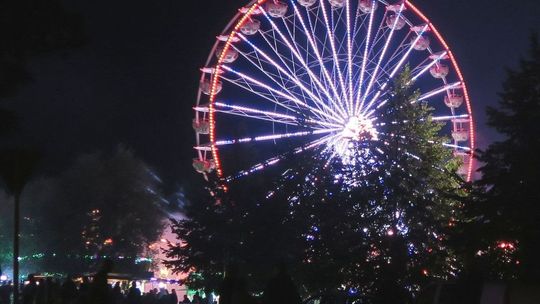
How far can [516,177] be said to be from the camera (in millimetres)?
14055

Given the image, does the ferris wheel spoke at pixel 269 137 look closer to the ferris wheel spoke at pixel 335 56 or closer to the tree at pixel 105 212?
the ferris wheel spoke at pixel 335 56

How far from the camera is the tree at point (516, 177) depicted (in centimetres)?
1352

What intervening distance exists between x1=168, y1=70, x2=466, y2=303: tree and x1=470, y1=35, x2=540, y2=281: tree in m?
0.92

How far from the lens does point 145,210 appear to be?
53031 millimetres

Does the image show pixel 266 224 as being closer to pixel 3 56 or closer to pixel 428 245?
pixel 428 245

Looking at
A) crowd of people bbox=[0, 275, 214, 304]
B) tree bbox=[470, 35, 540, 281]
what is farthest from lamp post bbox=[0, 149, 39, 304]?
tree bbox=[470, 35, 540, 281]

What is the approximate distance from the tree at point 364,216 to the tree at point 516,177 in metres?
0.92

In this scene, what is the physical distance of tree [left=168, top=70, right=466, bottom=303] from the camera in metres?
17.9

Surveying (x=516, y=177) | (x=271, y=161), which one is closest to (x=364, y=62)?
A: (x=271, y=161)

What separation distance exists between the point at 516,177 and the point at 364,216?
532 cm

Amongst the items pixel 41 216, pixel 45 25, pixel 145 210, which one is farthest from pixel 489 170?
pixel 41 216

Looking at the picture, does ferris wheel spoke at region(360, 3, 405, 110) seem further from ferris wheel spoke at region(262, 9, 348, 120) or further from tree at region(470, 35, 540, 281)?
tree at region(470, 35, 540, 281)

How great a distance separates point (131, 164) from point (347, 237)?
3751cm

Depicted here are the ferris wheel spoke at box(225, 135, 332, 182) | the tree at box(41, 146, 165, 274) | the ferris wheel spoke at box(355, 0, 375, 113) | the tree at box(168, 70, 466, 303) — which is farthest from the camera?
the tree at box(41, 146, 165, 274)
